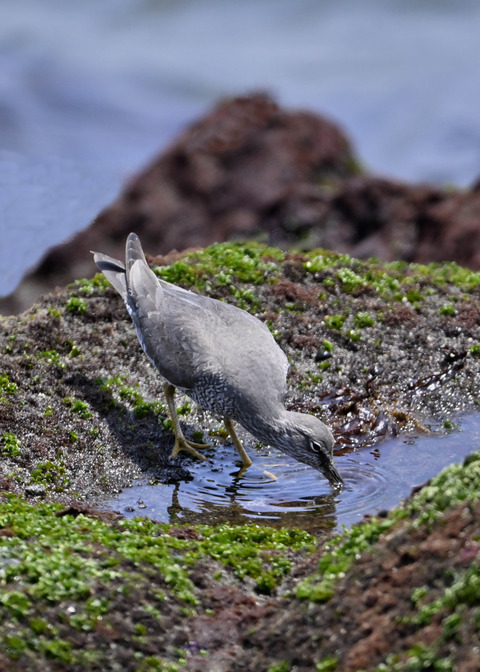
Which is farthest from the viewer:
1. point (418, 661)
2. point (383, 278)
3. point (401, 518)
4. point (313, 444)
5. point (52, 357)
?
point (383, 278)

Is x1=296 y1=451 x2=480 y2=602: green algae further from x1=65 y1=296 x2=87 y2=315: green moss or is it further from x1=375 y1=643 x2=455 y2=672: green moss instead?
x1=65 y1=296 x2=87 y2=315: green moss

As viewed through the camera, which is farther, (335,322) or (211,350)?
(335,322)

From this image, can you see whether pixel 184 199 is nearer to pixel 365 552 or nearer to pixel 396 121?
pixel 365 552

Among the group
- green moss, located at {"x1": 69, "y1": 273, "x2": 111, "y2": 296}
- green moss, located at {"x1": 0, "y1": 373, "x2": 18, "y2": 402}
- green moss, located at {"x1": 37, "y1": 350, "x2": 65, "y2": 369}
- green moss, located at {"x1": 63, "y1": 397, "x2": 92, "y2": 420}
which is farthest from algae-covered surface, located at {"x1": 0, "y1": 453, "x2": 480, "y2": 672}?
green moss, located at {"x1": 69, "y1": 273, "x2": 111, "y2": 296}

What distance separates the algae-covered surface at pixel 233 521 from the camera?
400 centimetres

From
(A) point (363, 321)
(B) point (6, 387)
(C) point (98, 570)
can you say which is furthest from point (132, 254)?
(C) point (98, 570)

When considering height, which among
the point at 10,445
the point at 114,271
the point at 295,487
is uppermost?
the point at 114,271

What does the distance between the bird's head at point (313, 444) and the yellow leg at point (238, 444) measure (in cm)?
53

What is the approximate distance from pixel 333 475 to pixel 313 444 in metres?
0.31

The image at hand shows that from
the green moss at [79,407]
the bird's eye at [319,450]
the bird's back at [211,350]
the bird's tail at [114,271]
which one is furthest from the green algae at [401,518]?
the bird's tail at [114,271]

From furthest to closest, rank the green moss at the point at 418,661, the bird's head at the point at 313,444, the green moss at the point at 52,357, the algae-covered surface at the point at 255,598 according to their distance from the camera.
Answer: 1. the green moss at the point at 52,357
2. the bird's head at the point at 313,444
3. the algae-covered surface at the point at 255,598
4. the green moss at the point at 418,661

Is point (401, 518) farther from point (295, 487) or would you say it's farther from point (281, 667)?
point (295, 487)

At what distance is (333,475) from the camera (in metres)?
6.85

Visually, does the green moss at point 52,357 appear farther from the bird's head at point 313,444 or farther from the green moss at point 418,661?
the green moss at point 418,661
